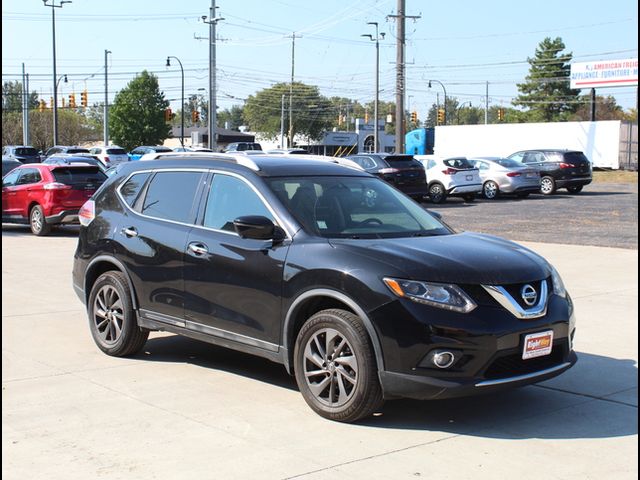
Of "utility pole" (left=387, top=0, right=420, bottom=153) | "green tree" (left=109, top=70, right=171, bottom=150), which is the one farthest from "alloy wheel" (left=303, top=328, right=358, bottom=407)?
"green tree" (left=109, top=70, right=171, bottom=150)

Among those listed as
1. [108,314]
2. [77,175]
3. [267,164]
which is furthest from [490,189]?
[267,164]

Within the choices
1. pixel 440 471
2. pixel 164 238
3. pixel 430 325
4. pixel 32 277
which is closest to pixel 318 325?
pixel 430 325

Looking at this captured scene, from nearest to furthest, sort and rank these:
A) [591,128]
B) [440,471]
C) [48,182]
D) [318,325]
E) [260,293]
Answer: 1. [440,471]
2. [318,325]
3. [260,293]
4. [48,182]
5. [591,128]

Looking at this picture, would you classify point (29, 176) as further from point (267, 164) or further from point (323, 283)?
point (323, 283)

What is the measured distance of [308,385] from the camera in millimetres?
5812

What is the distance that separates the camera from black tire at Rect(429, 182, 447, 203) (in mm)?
30266

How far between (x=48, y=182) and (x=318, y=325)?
1448cm

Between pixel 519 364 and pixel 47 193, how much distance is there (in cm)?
1515

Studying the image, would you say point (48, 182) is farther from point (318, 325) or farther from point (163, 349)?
point (318, 325)

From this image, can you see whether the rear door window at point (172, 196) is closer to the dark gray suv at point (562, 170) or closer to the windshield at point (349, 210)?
the windshield at point (349, 210)

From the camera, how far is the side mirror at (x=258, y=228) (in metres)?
6.04

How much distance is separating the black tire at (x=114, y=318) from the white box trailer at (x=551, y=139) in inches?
1696


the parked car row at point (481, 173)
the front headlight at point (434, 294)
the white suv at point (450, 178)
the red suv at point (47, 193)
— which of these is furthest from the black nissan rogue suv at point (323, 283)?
the white suv at point (450, 178)

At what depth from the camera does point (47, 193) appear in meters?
18.8
